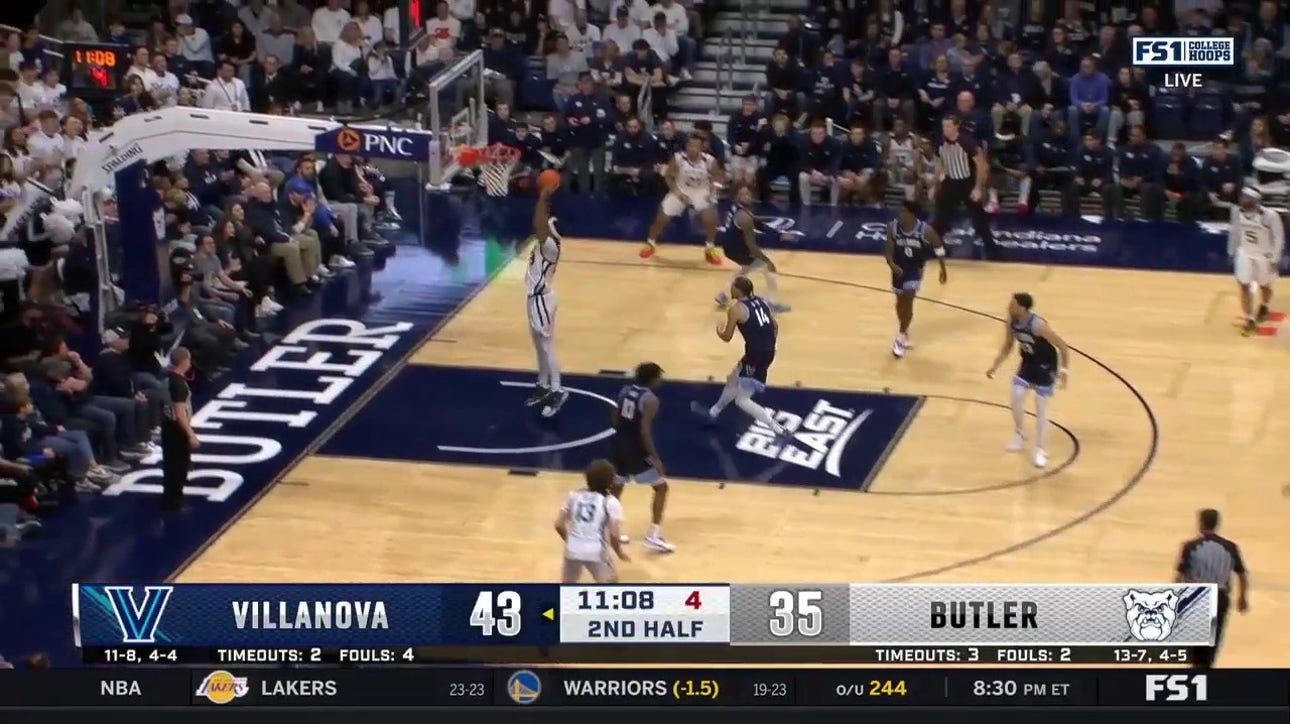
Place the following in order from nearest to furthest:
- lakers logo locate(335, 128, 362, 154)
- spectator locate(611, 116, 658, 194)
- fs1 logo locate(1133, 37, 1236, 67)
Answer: lakers logo locate(335, 128, 362, 154) < spectator locate(611, 116, 658, 194) < fs1 logo locate(1133, 37, 1236, 67)

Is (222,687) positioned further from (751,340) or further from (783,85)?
(783,85)

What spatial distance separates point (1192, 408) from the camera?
21.2 meters

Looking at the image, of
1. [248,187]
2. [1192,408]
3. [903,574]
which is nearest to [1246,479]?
[1192,408]

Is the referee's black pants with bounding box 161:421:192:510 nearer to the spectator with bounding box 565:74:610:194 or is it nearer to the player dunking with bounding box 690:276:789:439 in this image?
the player dunking with bounding box 690:276:789:439

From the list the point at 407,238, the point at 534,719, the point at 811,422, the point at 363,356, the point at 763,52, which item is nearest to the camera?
the point at 534,719

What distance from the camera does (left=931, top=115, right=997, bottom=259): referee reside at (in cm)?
2614

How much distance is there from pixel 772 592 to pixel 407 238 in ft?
48.2

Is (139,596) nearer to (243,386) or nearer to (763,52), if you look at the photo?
(243,386)

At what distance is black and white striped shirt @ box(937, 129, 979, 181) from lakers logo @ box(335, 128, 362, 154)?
8.54 m

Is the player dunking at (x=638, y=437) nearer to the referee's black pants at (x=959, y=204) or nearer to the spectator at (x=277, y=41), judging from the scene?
the referee's black pants at (x=959, y=204)

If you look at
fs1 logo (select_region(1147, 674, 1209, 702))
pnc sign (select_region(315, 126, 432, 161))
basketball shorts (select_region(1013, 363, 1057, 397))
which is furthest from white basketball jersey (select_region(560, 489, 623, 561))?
pnc sign (select_region(315, 126, 432, 161))

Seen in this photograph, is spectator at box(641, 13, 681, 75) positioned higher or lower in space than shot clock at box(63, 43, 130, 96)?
lower

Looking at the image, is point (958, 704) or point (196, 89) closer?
point (958, 704)

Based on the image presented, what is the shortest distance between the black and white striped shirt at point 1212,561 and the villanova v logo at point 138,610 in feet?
22.4
